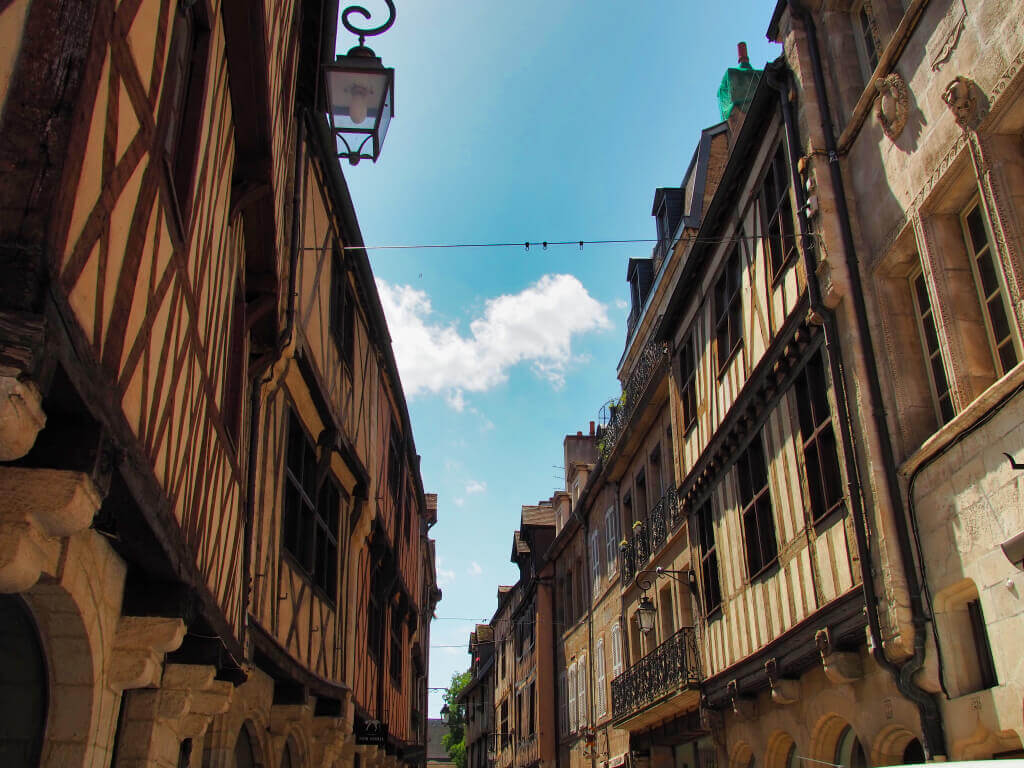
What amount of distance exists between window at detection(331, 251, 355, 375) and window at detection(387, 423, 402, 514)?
3.67 meters

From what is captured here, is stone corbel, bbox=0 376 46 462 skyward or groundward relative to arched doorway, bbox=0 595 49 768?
skyward

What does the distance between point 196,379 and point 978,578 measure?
4.90 meters

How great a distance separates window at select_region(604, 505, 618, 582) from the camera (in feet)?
56.1

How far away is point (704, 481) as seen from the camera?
11508 millimetres

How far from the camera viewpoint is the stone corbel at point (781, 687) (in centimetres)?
874

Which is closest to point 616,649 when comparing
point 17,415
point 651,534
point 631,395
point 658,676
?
point 651,534

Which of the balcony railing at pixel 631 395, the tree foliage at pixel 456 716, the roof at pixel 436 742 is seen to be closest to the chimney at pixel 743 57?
the balcony railing at pixel 631 395

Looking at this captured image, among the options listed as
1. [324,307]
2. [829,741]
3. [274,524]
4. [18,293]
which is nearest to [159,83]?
[18,293]

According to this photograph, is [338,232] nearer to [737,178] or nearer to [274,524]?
[274,524]

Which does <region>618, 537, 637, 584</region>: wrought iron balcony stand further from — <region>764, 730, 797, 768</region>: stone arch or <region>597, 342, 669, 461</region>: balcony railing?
Answer: <region>764, 730, 797, 768</region>: stone arch

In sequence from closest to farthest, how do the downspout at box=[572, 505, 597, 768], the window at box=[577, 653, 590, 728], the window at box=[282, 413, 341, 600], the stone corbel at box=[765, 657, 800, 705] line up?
the window at box=[282, 413, 341, 600] < the stone corbel at box=[765, 657, 800, 705] < the downspout at box=[572, 505, 597, 768] < the window at box=[577, 653, 590, 728]

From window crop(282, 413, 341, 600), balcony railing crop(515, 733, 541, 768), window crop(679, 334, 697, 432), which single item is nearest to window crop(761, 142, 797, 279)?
window crop(679, 334, 697, 432)

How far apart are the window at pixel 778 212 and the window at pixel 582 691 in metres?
12.3

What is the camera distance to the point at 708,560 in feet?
37.5
